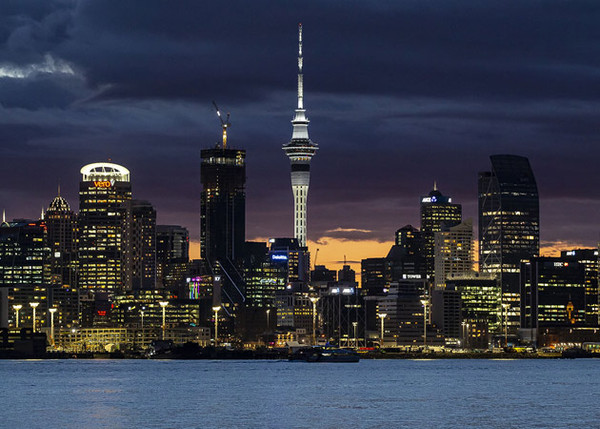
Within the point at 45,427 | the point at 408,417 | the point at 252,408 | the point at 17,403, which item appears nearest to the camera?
the point at 45,427

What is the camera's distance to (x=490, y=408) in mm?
153250

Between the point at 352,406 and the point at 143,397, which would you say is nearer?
the point at 352,406

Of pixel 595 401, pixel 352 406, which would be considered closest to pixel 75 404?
pixel 352 406

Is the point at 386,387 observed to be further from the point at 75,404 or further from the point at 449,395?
the point at 75,404

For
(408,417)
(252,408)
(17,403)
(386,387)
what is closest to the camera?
(408,417)

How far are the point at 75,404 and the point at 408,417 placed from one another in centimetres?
4152

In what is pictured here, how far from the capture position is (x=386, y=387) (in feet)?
641

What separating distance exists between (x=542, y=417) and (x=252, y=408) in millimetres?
32116

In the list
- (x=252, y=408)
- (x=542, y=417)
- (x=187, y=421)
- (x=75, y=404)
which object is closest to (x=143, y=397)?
(x=75, y=404)

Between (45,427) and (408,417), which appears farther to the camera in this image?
(408,417)

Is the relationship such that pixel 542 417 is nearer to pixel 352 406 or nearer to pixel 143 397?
pixel 352 406

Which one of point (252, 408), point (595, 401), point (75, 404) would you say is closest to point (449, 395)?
point (595, 401)

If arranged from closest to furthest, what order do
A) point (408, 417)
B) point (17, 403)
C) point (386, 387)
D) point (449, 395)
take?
point (408, 417) → point (17, 403) → point (449, 395) → point (386, 387)

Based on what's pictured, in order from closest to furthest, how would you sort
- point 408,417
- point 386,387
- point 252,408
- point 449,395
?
point 408,417
point 252,408
point 449,395
point 386,387
